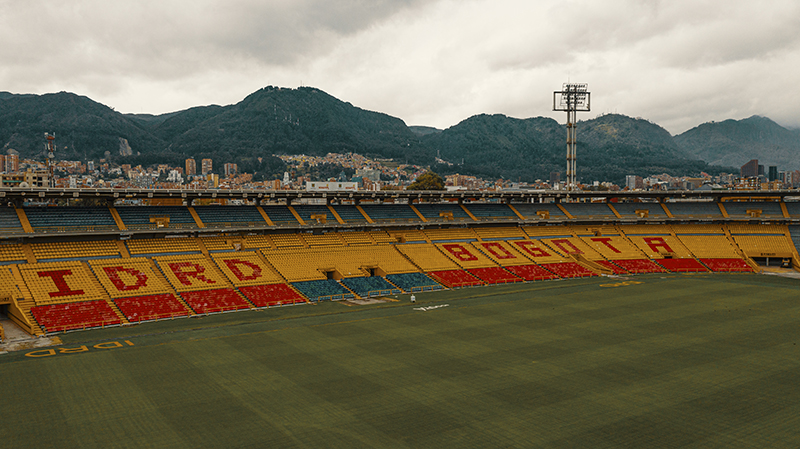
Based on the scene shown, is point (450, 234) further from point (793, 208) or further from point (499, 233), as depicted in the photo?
point (793, 208)

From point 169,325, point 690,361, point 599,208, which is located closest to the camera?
point 690,361

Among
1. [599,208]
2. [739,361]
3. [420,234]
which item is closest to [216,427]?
[739,361]

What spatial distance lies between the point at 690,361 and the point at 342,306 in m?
29.2

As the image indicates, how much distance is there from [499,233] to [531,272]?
41.3 feet

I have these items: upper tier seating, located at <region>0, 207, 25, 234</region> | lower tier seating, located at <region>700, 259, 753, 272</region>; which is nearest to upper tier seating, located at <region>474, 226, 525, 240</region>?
lower tier seating, located at <region>700, 259, 753, 272</region>

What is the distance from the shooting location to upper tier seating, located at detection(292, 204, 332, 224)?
65562 mm

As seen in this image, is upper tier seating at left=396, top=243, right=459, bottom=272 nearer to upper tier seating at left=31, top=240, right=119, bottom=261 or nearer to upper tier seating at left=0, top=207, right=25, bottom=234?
upper tier seating at left=31, top=240, right=119, bottom=261

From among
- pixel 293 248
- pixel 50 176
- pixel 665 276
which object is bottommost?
pixel 665 276

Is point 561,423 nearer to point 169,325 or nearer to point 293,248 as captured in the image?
point 169,325

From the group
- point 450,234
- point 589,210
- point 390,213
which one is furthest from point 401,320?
point 589,210

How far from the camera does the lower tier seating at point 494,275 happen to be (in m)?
59.8

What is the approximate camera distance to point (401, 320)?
4100 cm

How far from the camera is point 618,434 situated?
790 inches

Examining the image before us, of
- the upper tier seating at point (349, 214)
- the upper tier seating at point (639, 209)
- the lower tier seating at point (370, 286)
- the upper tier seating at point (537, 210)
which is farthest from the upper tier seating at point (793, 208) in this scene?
the upper tier seating at point (349, 214)
